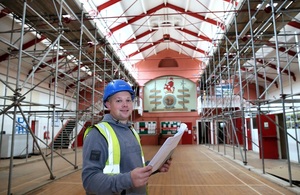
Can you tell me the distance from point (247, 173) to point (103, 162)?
5.14 meters

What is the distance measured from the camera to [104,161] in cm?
120

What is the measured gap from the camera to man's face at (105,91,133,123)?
138cm

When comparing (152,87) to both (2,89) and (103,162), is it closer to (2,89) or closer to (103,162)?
(2,89)

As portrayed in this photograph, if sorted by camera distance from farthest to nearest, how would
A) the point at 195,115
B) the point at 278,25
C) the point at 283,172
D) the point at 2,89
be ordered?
the point at 195,115
the point at 2,89
the point at 278,25
the point at 283,172

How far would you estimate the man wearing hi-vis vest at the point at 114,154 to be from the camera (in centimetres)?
110

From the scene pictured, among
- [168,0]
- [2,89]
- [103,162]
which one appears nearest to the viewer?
[103,162]

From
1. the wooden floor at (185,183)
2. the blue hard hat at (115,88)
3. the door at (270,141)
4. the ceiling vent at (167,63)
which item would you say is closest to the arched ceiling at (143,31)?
the ceiling vent at (167,63)

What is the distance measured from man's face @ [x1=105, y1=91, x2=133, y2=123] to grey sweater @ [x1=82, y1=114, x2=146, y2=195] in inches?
1.7

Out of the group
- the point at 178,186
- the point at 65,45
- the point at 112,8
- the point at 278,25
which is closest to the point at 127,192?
the point at 178,186

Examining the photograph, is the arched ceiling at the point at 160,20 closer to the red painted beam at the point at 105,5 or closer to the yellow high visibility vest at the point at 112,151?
the red painted beam at the point at 105,5

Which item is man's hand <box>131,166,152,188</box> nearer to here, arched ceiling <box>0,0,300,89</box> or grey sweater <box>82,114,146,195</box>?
grey sweater <box>82,114,146,195</box>

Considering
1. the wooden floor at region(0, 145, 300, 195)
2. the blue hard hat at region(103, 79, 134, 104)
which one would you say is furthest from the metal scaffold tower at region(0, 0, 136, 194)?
the blue hard hat at region(103, 79, 134, 104)

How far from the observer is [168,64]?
754 inches

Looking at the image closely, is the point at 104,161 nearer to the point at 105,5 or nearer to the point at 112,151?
the point at 112,151
